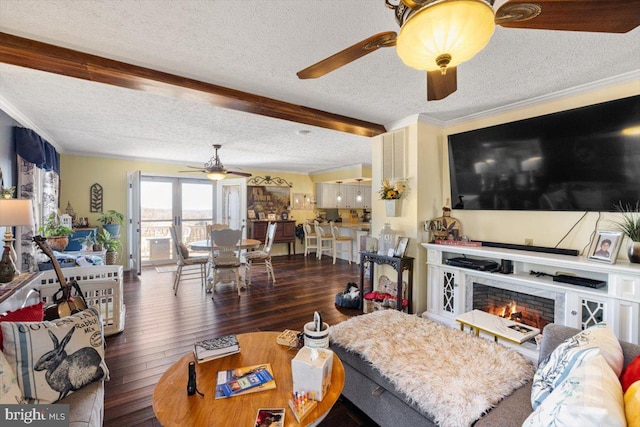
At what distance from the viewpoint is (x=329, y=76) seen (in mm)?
2293

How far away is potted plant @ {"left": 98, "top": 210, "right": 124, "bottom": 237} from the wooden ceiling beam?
412 cm

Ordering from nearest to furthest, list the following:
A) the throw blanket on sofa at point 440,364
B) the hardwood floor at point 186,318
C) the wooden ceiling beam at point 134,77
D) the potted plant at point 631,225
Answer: the throw blanket on sofa at point 440,364
the wooden ceiling beam at point 134,77
the hardwood floor at point 186,318
the potted plant at point 631,225

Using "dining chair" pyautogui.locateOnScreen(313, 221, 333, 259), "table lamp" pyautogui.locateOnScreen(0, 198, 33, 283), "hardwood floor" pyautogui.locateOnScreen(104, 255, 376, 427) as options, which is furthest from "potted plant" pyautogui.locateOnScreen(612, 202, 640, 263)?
"dining chair" pyautogui.locateOnScreen(313, 221, 333, 259)

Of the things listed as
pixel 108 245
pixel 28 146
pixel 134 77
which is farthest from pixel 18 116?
pixel 108 245

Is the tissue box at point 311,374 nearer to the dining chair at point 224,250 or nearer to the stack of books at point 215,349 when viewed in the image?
the stack of books at point 215,349

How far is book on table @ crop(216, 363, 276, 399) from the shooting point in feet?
4.29

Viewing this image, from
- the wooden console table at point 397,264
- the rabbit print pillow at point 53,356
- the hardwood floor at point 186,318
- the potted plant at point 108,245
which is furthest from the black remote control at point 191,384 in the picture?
the potted plant at point 108,245

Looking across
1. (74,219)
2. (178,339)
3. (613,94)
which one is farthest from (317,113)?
(74,219)

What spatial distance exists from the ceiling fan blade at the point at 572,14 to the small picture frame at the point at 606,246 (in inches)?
67.3

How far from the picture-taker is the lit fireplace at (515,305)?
8.39 feet

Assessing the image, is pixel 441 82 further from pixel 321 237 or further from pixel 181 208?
pixel 181 208

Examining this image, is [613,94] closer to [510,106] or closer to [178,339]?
[510,106]

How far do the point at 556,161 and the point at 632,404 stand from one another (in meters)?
2.30

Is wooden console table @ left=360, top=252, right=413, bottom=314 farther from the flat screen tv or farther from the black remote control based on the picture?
the black remote control
